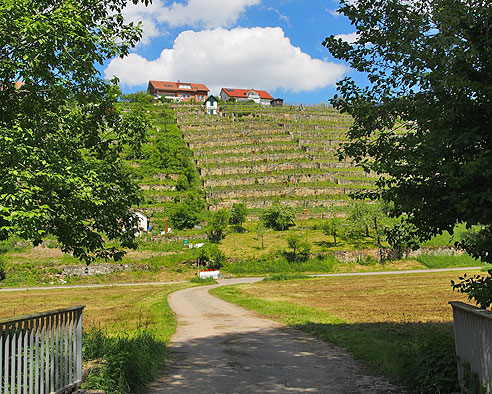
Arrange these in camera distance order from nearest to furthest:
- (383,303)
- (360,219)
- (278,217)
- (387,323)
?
(387,323) → (383,303) → (360,219) → (278,217)

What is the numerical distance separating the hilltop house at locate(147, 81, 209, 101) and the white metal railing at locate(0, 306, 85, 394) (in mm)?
147740

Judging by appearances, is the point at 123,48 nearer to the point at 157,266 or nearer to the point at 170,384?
the point at 170,384

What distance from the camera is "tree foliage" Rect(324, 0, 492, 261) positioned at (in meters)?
6.14

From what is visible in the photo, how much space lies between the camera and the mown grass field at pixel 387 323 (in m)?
7.30

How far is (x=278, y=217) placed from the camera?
209 feet

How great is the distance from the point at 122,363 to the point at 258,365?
9.87ft

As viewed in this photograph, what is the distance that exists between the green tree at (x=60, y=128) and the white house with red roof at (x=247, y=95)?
146m

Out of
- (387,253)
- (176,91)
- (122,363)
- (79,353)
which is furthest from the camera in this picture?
(176,91)

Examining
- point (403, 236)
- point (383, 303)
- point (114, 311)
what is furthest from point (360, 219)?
point (403, 236)

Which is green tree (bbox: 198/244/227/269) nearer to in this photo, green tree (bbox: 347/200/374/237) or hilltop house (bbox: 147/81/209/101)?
green tree (bbox: 347/200/374/237)

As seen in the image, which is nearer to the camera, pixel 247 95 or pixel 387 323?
pixel 387 323

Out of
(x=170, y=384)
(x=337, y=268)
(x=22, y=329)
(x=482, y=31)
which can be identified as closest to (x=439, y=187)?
(x=482, y=31)

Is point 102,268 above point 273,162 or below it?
below

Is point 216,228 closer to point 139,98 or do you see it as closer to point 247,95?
point 139,98
